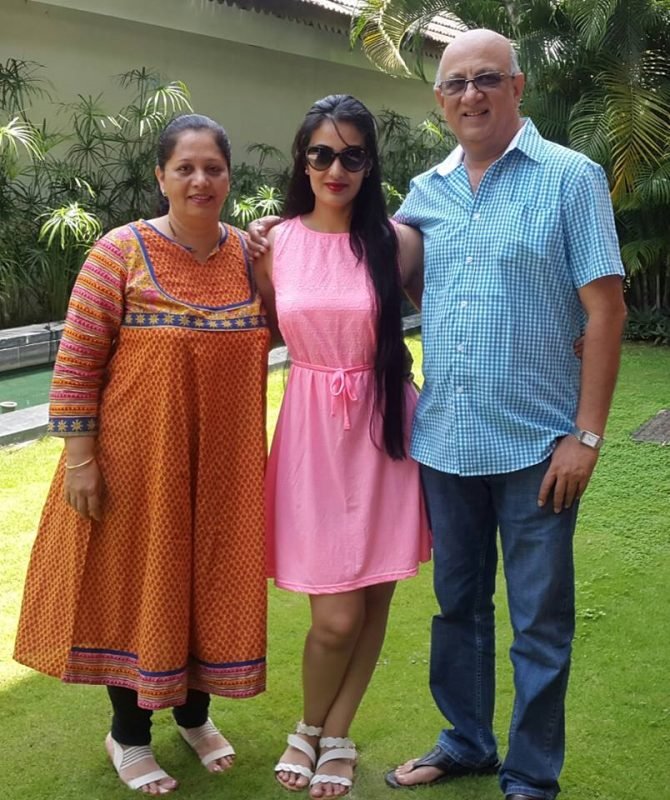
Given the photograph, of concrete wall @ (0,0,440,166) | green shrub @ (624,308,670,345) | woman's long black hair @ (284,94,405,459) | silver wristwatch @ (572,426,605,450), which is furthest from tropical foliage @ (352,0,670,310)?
silver wristwatch @ (572,426,605,450)

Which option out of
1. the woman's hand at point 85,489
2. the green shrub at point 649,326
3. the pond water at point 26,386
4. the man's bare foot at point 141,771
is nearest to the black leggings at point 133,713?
the man's bare foot at point 141,771

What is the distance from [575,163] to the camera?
7.59ft

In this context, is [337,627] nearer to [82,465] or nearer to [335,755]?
[335,755]

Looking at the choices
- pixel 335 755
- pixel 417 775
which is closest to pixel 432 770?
pixel 417 775

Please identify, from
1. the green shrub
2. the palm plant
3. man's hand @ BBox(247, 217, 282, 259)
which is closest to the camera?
man's hand @ BBox(247, 217, 282, 259)

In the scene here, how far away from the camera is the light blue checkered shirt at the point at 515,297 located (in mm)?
2297

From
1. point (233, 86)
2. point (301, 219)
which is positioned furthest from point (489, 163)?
point (233, 86)

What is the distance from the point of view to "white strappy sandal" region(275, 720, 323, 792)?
273 centimetres

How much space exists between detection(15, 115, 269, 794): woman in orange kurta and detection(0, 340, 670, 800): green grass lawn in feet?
1.14

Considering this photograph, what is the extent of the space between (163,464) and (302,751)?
2.98 feet

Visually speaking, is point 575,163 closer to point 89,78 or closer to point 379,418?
point 379,418

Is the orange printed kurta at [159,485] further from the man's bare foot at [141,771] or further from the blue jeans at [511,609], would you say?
the blue jeans at [511,609]

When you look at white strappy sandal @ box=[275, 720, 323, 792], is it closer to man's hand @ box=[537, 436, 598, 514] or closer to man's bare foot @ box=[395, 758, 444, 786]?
man's bare foot @ box=[395, 758, 444, 786]

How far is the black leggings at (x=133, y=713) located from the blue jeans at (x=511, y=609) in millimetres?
662
